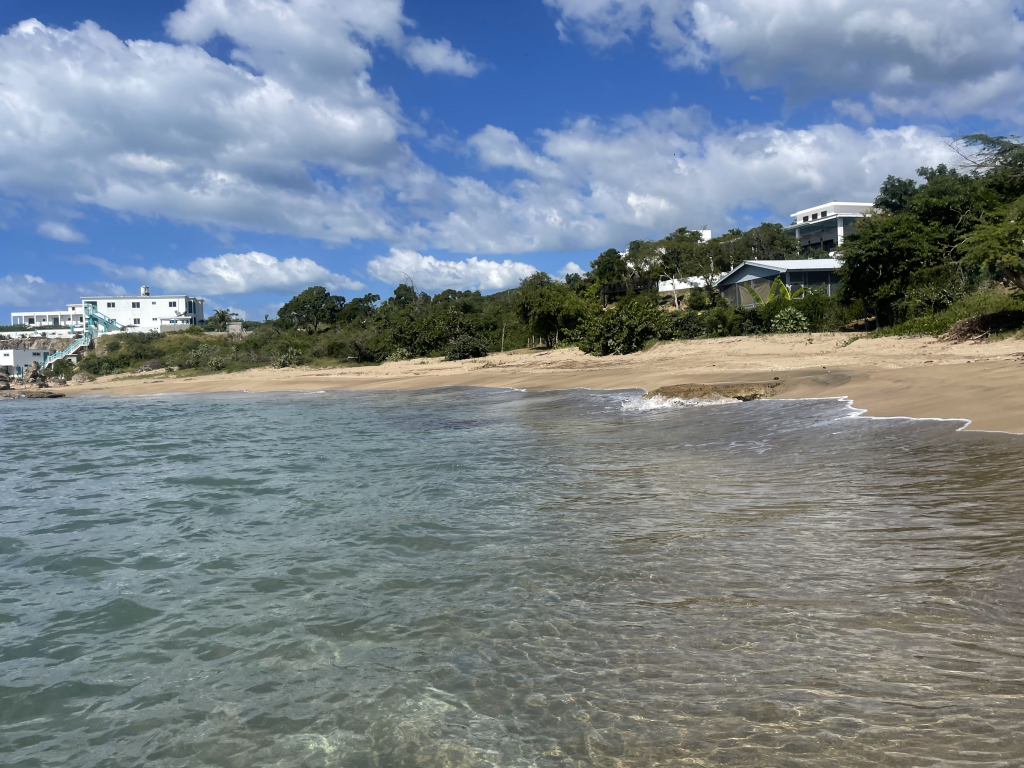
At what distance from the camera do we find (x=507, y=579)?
5.30 meters

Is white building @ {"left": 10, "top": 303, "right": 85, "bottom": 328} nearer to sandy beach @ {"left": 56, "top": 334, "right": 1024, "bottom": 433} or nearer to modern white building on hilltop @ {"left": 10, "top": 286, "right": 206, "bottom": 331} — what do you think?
modern white building on hilltop @ {"left": 10, "top": 286, "right": 206, "bottom": 331}

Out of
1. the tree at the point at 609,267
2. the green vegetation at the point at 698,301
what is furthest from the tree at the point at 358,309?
the tree at the point at 609,267

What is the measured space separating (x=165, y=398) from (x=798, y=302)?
32.3 meters

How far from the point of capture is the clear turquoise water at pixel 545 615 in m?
3.21

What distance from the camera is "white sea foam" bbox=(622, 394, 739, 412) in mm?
15726

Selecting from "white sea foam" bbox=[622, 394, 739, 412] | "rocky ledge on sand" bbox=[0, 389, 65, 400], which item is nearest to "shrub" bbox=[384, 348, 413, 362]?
"rocky ledge on sand" bbox=[0, 389, 65, 400]

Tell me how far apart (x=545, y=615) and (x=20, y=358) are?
89.4 m

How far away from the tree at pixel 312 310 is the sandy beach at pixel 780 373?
857 inches

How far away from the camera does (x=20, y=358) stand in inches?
2945

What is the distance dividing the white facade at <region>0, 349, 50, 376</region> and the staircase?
4.51ft

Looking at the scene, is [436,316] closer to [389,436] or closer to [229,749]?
[389,436]

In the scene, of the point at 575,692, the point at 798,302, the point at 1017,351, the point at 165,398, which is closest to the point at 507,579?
the point at 575,692

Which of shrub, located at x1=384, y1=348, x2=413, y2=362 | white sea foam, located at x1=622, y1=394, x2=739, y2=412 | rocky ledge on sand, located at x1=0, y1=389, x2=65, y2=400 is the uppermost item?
shrub, located at x1=384, y1=348, x2=413, y2=362

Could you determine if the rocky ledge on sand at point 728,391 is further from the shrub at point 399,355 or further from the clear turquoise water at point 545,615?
the shrub at point 399,355
